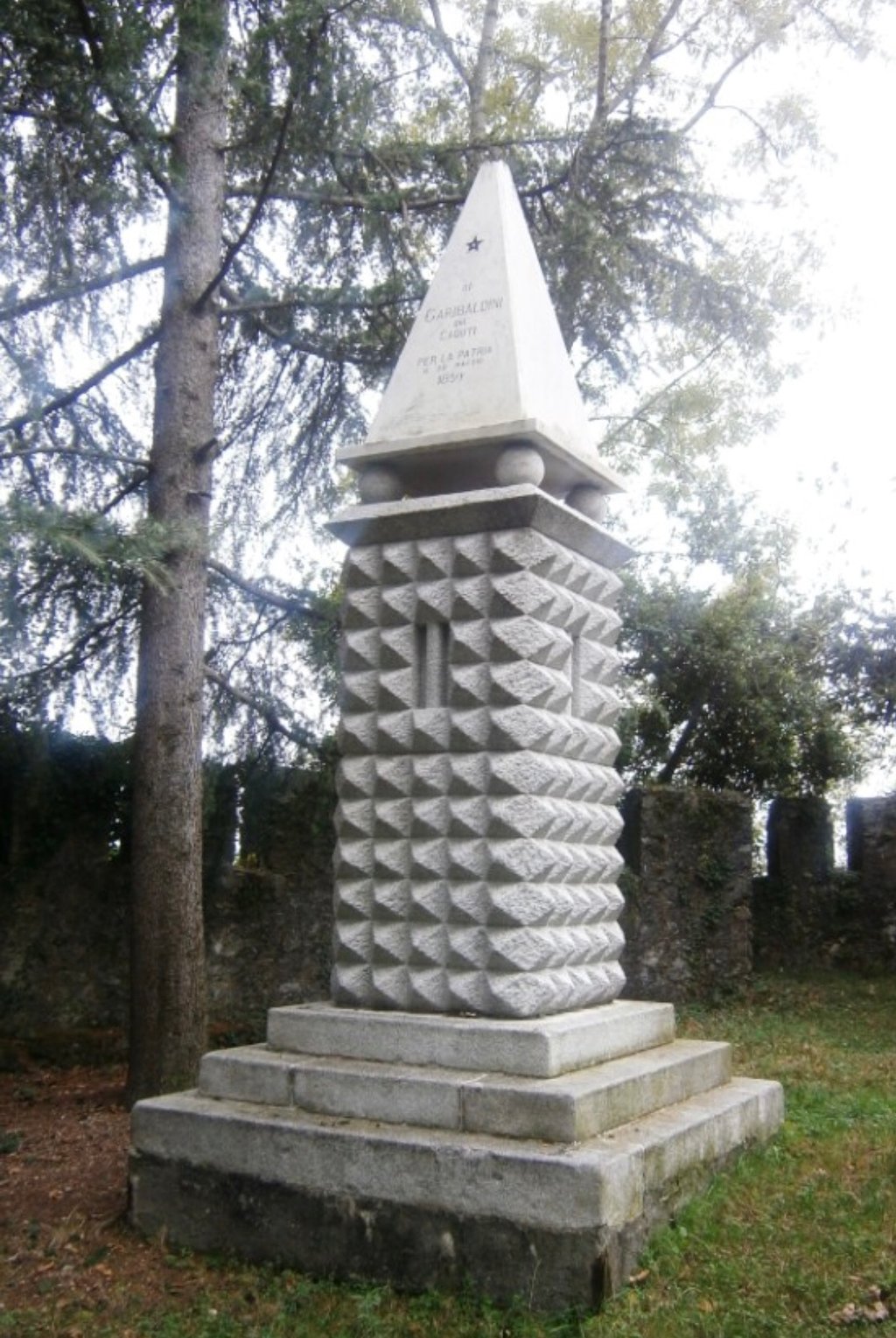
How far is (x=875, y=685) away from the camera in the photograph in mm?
13188

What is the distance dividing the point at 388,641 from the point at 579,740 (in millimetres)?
900

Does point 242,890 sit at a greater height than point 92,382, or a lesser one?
lesser

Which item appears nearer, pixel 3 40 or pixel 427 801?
pixel 427 801

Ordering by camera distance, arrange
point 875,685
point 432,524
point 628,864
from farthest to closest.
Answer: point 875,685 < point 628,864 < point 432,524

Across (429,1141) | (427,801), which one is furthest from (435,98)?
(429,1141)

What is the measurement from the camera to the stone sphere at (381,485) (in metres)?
5.69

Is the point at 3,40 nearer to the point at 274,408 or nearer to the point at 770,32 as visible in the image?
the point at 274,408

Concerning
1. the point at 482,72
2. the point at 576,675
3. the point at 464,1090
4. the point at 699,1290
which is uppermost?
the point at 482,72

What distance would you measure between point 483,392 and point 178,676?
130 inches

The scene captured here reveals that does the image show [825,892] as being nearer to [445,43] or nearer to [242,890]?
[242,890]

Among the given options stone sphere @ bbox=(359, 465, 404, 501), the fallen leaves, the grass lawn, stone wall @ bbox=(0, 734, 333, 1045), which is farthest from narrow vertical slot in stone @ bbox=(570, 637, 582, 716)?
stone wall @ bbox=(0, 734, 333, 1045)

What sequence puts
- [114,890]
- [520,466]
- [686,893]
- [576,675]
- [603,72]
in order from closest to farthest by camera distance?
A: [520,466], [576,675], [114,890], [603,72], [686,893]

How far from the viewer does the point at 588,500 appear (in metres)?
5.98

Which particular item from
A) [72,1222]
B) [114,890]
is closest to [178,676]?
[114,890]
